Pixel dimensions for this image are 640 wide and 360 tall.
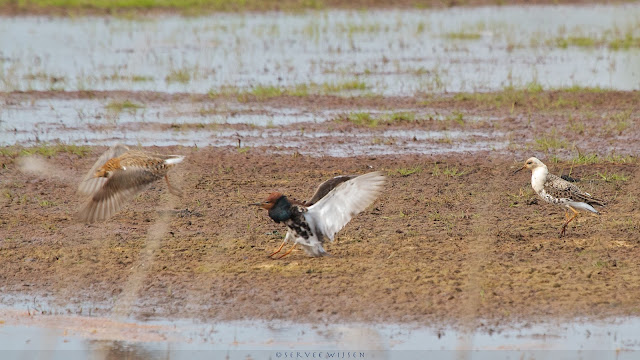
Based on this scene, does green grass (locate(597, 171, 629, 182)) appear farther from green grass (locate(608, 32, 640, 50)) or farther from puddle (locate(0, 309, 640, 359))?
green grass (locate(608, 32, 640, 50))

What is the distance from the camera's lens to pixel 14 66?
19.8 m

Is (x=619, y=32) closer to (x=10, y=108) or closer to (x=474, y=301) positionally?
(x=10, y=108)

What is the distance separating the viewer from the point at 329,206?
8.09 metres

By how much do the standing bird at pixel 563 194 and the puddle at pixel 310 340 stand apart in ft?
7.18

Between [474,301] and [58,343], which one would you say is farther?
[474,301]

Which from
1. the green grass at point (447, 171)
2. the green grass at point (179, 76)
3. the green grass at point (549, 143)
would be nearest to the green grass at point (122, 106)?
the green grass at point (179, 76)

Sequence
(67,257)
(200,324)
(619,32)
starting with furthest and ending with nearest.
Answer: (619,32) < (67,257) < (200,324)

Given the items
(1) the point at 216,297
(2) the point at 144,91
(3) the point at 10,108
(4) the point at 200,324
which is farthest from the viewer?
(2) the point at 144,91

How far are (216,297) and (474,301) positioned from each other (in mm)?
1937

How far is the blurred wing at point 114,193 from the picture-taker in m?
8.88

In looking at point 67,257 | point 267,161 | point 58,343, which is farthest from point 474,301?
point 267,161

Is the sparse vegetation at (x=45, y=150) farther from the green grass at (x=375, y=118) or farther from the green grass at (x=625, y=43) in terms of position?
the green grass at (x=625, y=43)

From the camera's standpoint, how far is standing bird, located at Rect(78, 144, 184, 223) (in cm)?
889

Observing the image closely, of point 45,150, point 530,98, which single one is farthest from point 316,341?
point 530,98
